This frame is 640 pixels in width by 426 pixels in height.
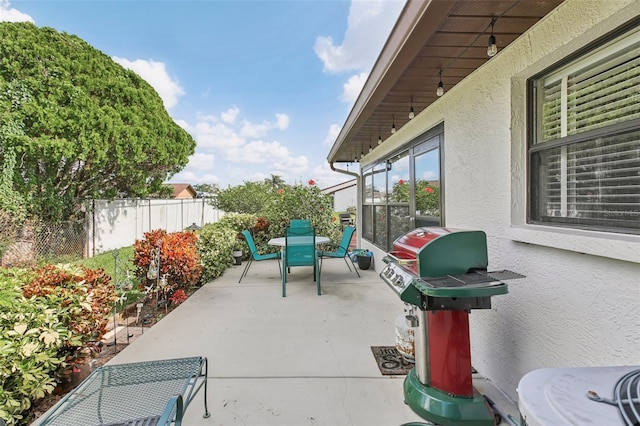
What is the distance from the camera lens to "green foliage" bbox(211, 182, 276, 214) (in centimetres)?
1211

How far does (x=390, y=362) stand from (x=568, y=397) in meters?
2.09

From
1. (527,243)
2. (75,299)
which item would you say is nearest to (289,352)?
(75,299)

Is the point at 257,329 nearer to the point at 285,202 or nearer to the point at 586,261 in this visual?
the point at 586,261

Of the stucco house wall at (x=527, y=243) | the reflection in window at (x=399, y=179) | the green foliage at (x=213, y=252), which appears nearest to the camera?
the stucco house wall at (x=527, y=243)

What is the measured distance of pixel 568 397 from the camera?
73 centimetres

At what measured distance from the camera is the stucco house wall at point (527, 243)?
1396 millimetres

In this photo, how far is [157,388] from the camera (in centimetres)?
192

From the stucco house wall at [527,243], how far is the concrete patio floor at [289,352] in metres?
0.54

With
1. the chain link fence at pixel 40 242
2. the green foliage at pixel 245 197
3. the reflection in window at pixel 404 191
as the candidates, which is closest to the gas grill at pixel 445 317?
the reflection in window at pixel 404 191

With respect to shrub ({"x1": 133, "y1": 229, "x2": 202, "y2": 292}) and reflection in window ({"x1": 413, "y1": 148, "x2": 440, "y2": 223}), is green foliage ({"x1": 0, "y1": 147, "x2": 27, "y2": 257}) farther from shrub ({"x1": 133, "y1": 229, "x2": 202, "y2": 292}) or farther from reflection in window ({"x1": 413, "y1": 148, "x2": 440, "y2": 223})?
reflection in window ({"x1": 413, "y1": 148, "x2": 440, "y2": 223})

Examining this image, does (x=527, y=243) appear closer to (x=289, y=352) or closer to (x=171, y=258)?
(x=289, y=352)

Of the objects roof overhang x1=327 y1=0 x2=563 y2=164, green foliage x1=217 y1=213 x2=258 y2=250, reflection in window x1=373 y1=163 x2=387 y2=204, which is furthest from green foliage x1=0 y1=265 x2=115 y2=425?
green foliage x1=217 y1=213 x2=258 y2=250

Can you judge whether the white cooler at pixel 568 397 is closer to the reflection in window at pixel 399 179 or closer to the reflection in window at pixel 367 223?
the reflection in window at pixel 399 179

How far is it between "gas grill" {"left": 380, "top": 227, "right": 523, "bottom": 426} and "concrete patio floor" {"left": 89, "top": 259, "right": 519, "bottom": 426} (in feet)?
1.06
